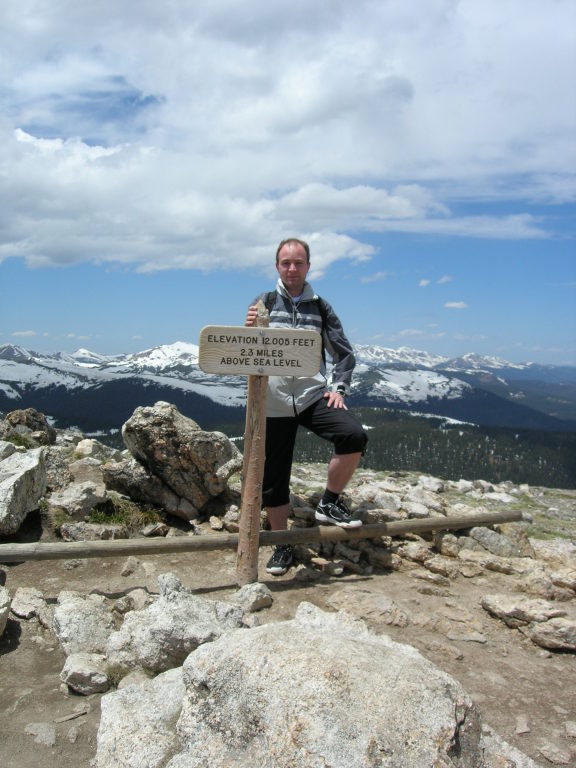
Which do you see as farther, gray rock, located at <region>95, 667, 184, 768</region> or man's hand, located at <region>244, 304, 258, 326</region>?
man's hand, located at <region>244, 304, 258, 326</region>

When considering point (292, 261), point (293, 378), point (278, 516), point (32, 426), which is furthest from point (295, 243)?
point (32, 426)

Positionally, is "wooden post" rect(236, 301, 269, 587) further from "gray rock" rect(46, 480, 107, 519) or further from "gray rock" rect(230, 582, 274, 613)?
"gray rock" rect(46, 480, 107, 519)

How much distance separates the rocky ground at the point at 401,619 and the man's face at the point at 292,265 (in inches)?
177

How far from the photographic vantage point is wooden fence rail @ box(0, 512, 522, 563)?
7.73 m

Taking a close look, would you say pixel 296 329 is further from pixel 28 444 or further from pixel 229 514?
pixel 28 444

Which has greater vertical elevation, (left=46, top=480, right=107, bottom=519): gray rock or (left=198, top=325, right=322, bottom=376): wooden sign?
(left=198, top=325, right=322, bottom=376): wooden sign

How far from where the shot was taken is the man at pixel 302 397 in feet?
26.4

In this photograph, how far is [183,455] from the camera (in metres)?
10.8

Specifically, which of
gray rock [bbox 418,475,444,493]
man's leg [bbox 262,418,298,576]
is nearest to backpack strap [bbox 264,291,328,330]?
man's leg [bbox 262,418,298,576]

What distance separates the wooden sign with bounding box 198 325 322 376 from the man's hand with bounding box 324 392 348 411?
0.83m

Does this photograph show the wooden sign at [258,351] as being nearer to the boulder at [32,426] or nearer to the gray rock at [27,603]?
the gray rock at [27,603]

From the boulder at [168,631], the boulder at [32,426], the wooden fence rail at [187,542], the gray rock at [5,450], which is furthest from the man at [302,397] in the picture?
the boulder at [32,426]

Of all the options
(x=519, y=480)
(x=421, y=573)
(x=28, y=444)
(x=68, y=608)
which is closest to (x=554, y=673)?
(x=421, y=573)

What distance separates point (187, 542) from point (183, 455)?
110 inches
